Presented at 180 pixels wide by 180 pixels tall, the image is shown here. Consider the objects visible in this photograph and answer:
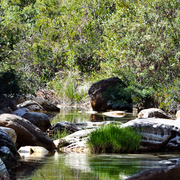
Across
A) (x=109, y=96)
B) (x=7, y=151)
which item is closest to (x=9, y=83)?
(x=7, y=151)

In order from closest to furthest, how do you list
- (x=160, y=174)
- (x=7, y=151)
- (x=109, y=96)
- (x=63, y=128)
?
1. (x=160, y=174)
2. (x=7, y=151)
3. (x=63, y=128)
4. (x=109, y=96)

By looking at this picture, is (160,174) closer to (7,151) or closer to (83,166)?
(83,166)

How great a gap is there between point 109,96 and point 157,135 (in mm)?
11849

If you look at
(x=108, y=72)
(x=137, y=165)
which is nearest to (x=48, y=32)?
(x=108, y=72)

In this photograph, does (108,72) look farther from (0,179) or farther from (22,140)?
(0,179)

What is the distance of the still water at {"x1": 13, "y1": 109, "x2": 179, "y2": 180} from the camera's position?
210 inches

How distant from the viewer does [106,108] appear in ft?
68.4

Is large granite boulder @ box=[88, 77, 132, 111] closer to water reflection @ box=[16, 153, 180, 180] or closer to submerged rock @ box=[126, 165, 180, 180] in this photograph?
water reflection @ box=[16, 153, 180, 180]

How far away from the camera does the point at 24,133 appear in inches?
322

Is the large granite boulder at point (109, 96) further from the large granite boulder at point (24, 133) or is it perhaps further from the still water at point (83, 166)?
the still water at point (83, 166)

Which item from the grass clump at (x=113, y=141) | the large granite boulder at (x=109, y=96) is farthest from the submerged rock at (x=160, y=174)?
the large granite boulder at (x=109, y=96)

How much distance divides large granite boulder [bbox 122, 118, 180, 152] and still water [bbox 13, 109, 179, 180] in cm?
77

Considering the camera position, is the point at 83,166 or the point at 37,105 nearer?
the point at 83,166

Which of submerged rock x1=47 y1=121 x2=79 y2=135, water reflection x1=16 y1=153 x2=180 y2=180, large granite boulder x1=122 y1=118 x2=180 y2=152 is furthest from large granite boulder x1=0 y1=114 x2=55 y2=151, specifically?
large granite boulder x1=122 y1=118 x2=180 y2=152
